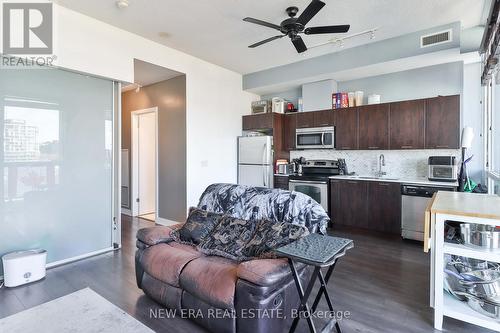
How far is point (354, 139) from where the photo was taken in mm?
4836

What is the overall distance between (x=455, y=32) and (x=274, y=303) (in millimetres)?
4138

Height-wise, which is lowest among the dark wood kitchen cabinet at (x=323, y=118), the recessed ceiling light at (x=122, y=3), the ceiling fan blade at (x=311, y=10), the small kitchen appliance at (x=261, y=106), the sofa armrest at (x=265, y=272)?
the sofa armrest at (x=265, y=272)

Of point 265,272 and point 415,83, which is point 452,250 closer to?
point 265,272

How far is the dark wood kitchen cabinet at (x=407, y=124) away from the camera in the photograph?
4215 mm

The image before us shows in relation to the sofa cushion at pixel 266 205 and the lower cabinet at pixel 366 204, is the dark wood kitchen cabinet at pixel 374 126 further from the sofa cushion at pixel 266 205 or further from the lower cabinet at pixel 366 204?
the sofa cushion at pixel 266 205

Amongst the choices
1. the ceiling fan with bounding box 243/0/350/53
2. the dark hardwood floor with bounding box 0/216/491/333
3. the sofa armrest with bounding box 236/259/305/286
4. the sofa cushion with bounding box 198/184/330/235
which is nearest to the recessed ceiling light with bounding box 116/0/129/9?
the ceiling fan with bounding box 243/0/350/53

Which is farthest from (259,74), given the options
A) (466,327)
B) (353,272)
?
(466,327)

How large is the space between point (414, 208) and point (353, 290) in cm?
206

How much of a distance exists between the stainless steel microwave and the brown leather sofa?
287 cm

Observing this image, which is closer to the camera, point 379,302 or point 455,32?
point 379,302

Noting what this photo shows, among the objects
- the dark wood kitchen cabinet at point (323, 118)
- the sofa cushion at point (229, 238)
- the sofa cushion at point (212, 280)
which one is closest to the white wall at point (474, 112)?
the dark wood kitchen cabinet at point (323, 118)

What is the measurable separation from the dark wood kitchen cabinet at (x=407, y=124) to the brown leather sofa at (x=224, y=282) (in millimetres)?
2820

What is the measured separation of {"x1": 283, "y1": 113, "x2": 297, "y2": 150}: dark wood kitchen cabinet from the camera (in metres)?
5.60

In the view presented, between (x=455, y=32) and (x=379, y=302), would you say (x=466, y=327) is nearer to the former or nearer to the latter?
(x=379, y=302)
